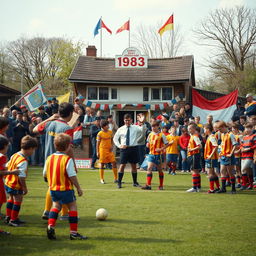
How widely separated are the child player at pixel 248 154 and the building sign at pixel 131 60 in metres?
17.9

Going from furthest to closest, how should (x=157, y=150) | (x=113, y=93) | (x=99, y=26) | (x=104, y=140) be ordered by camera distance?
(x=99, y=26)
(x=113, y=93)
(x=104, y=140)
(x=157, y=150)

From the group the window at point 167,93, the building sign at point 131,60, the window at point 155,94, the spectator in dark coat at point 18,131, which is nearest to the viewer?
the spectator in dark coat at point 18,131

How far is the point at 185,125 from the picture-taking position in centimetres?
1709

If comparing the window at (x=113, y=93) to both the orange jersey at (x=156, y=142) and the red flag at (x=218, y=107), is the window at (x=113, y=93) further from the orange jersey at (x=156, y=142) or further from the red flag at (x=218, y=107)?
the orange jersey at (x=156, y=142)

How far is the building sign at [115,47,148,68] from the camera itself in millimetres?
28844

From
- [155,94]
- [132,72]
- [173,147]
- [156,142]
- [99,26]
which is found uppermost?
[99,26]

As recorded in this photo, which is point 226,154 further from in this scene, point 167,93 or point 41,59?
point 41,59

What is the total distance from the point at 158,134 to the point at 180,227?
542 cm

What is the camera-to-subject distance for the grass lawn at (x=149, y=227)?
508 centimetres

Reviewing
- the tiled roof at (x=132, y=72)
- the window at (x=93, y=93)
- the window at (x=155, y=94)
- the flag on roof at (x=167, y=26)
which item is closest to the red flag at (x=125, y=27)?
the flag on roof at (x=167, y=26)

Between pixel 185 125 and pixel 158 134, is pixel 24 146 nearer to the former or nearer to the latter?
pixel 158 134

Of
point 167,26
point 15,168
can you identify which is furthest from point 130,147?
point 167,26

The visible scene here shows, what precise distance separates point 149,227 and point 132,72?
23.1 m

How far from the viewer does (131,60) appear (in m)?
28.9
